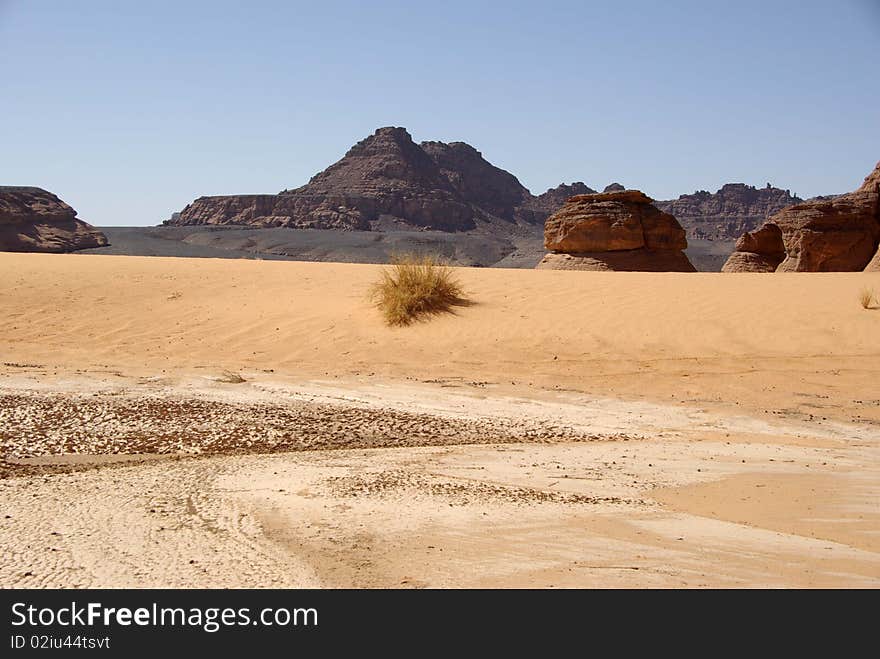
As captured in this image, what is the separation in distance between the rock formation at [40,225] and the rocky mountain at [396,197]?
1225 inches

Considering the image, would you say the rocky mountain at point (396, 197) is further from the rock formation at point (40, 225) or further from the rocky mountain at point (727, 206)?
the rock formation at point (40, 225)

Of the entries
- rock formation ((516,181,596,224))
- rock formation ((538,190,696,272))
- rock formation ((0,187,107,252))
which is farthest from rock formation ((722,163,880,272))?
rock formation ((516,181,596,224))

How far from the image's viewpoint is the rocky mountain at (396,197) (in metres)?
104

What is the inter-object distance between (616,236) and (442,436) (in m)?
24.3

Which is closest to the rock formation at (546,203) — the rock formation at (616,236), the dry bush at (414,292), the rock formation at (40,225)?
the rock formation at (40,225)

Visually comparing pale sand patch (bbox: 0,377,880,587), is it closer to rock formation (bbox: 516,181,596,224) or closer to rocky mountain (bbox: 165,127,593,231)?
rocky mountain (bbox: 165,127,593,231)

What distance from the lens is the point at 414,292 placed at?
40.1 ft

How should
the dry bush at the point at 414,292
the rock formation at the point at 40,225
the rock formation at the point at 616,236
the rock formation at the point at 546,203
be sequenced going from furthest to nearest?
the rock formation at the point at 546,203 < the rock formation at the point at 40,225 < the rock formation at the point at 616,236 < the dry bush at the point at 414,292

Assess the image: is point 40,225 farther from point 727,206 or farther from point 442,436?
point 727,206

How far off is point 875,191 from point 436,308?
24.3 m

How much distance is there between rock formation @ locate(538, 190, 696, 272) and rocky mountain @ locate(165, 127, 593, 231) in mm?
70678

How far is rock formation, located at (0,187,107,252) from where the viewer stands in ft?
205
